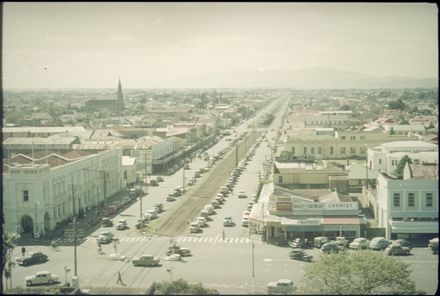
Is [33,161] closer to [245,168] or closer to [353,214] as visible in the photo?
[353,214]

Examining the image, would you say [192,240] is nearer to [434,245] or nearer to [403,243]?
[403,243]

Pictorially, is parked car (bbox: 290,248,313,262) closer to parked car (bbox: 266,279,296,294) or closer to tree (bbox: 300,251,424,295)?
parked car (bbox: 266,279,296,294)

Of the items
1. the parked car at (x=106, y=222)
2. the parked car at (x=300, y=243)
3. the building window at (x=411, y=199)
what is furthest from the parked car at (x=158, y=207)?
the building window at (x=411, y=199)

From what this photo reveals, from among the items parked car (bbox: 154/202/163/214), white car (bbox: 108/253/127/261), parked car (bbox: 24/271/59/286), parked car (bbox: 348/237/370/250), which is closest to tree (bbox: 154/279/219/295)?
parked car (bbox: 24/271/59/286)

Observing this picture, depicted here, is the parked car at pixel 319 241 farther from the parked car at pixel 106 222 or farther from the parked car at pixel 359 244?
the parked car at pixel 106 222

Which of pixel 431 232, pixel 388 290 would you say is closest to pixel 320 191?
pixel 431 232

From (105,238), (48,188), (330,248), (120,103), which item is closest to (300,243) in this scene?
(330,248)
